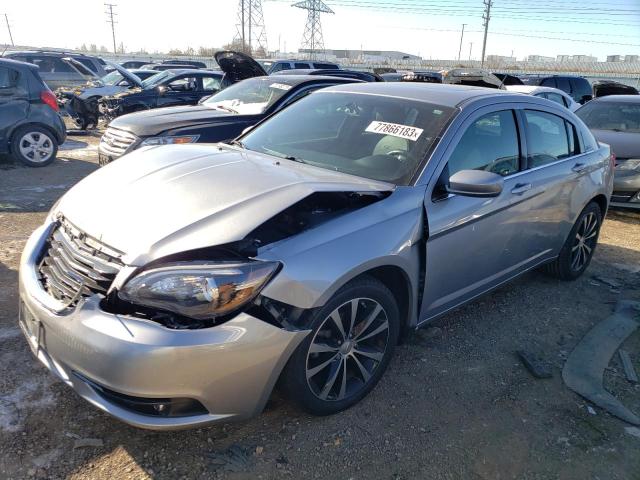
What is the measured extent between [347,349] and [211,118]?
16.1ft

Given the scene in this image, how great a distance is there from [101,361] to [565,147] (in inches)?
154

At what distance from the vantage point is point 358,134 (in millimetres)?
3420

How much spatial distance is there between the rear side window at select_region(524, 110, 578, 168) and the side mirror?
105cm

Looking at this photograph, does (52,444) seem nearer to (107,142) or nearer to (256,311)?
(256,311)

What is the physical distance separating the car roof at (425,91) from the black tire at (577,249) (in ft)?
4.97

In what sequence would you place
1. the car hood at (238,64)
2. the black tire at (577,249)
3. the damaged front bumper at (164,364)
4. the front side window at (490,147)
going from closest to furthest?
the damaged front bumper at (164,364)
the front side window at (490,147)
the black tire at (577,249)
the car hood at (238,64)

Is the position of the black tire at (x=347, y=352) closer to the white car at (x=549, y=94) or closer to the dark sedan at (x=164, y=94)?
the white car at (x=549, y=94)

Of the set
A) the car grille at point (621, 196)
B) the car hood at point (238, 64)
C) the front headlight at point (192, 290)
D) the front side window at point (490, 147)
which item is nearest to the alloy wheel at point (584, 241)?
the front side window at point (490, 147)

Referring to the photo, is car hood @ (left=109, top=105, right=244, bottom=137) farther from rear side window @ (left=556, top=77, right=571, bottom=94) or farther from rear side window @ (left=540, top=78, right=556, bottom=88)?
rear side window @ (left=556, top=77, right=571, bottom=94)

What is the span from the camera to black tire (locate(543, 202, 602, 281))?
4.54 metres

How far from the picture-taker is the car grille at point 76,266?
7.39 feet

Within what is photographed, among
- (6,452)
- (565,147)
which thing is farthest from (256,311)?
(565,147)

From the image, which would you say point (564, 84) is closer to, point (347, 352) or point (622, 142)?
point (622, 142)

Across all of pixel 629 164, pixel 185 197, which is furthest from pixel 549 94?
pixel 185 197
